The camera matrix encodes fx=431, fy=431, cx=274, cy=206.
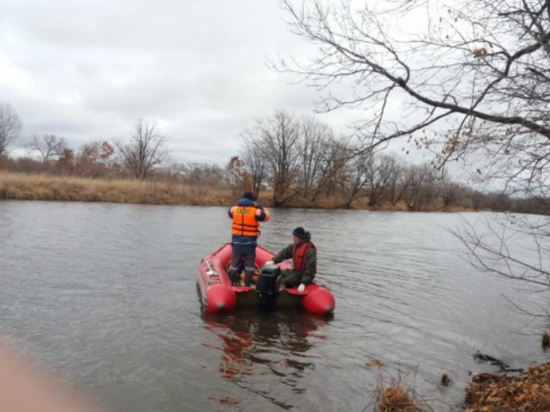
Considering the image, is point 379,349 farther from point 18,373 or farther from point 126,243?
point 126,243

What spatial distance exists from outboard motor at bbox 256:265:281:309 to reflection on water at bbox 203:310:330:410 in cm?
28

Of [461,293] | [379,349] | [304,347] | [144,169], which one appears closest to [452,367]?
[379,349]

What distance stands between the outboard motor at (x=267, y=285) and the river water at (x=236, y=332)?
292 millimetres

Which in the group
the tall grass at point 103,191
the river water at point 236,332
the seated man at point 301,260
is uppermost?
the tall grass at point 103,191

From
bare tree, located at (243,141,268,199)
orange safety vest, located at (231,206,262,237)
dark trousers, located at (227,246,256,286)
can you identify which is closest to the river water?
dark trousers, located at (227,246,256,286)

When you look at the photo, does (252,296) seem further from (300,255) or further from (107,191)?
(107,191)

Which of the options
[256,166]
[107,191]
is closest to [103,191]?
[107,191]

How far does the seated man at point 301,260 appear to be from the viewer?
7484 mm

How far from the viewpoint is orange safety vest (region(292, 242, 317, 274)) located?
750cm

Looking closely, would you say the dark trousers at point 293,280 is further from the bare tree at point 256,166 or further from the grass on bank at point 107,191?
the bare tree at point 256,166

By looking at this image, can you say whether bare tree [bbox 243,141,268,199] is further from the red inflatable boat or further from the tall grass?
the red inflatable boat

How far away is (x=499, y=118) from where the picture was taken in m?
4.24

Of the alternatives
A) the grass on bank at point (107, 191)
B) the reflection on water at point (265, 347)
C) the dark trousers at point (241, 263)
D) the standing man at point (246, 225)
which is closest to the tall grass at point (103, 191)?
the grass on bank at point (107, 191)

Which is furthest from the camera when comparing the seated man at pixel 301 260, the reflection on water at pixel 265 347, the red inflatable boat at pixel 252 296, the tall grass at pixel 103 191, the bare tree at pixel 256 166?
the bare tree at pixel 256 166
